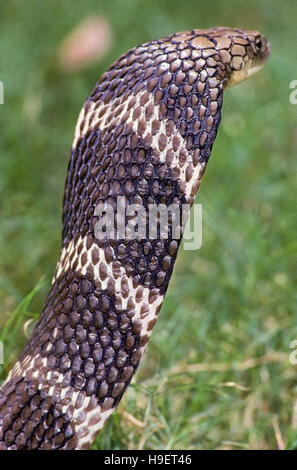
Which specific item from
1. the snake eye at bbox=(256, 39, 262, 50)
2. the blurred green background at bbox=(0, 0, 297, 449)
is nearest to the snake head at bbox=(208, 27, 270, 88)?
the snake eye at bbox=(256, 39, 262, 50)

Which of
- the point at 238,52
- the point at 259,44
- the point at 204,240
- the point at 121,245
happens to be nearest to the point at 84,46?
the point at 204,240

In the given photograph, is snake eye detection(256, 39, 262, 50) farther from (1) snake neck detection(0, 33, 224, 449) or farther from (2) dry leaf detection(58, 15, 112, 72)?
(2) dry leaf detection(58, 15, 112, 72)

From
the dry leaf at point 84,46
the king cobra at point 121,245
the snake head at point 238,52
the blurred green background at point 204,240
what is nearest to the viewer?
the king cobra at point 121,245

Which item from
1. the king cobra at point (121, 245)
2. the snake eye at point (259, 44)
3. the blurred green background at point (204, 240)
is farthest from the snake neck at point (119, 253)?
the blurred green background at point (204, 240)

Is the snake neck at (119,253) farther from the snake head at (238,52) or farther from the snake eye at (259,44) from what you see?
the snake eye at (259,44)

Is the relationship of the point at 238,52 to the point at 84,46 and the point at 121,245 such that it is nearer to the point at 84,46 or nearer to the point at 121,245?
the point at 121,245
